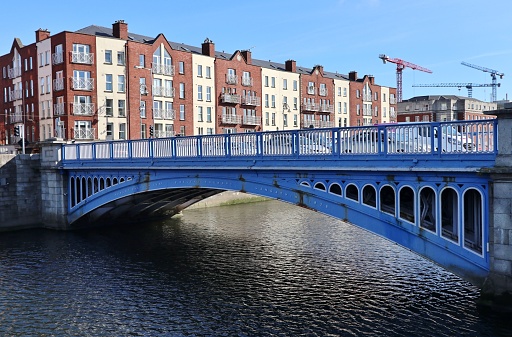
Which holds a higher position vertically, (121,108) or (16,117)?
(121,108)

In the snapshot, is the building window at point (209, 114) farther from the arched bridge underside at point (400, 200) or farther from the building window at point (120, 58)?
the arched bridge underside at point (400, 200)

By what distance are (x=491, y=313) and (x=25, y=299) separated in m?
16.1

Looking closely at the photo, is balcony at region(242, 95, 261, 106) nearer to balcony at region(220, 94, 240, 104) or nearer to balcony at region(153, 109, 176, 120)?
balcony at region(220, 94, 240, 104)

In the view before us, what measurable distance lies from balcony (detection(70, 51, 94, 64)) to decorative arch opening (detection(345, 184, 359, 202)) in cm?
4028

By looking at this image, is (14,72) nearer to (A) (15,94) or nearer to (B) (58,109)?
(A) (15,94)

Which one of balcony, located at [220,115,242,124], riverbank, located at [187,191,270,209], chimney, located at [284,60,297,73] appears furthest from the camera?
chimney, located at [284,60,297,73]

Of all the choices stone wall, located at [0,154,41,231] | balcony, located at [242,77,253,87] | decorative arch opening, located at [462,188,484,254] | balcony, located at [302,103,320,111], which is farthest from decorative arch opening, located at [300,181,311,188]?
balcony, located at [302,103,320,111]

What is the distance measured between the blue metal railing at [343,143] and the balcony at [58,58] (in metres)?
28.0

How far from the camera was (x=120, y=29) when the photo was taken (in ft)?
185

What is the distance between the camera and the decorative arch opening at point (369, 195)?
62.8ft

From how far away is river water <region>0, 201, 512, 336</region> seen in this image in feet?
55.5

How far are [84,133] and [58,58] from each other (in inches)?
303

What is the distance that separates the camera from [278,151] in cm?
2147

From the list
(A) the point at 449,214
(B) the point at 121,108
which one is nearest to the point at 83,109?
(B) the point at 121,108
